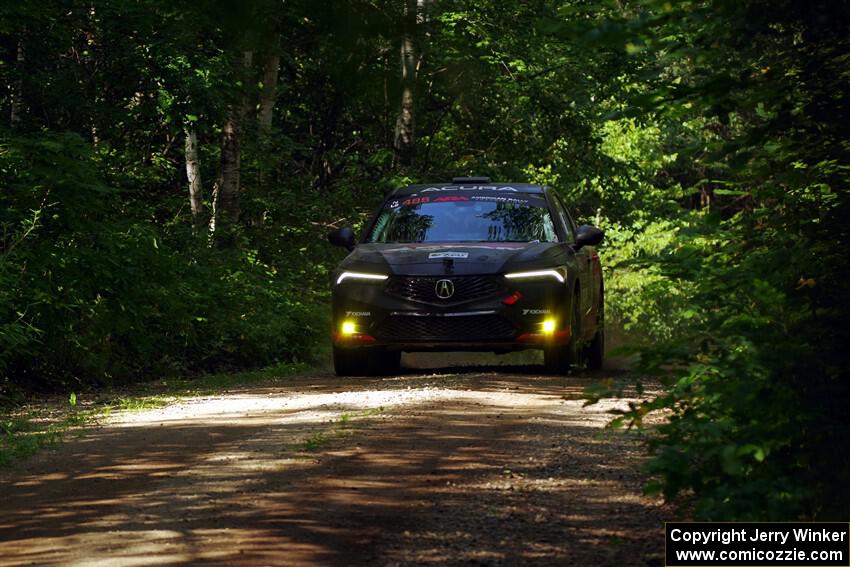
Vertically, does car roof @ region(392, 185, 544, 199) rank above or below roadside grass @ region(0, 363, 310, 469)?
above

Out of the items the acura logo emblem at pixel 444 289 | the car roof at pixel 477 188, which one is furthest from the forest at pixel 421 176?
the acura logo emblem at pixel 444 289

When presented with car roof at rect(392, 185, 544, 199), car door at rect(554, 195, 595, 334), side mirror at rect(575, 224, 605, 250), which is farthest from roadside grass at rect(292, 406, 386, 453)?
car roof at rect(392, 185, 544, 199)

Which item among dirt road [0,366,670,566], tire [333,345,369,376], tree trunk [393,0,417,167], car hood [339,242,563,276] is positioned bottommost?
dirt road [0,366,670,566]

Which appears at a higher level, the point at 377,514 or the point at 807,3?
the point at 807,3

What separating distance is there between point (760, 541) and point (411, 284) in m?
8.78

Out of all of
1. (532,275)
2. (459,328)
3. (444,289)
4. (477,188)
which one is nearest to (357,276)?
(444,289)

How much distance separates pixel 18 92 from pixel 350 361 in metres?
5.49

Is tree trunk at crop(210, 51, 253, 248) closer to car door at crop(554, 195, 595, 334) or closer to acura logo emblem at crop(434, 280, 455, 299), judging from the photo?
car door at crop(554, 195, 595, 334)

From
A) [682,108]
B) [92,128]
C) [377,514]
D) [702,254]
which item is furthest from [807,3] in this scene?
[92,128]

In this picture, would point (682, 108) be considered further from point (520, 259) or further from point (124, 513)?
point (520, 259)

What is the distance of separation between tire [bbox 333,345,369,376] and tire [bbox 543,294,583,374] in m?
1.91

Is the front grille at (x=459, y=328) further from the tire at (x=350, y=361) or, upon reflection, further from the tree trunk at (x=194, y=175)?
the tree trunk at (x=194, y=175)

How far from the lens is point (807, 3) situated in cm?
701

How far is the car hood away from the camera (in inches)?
583
